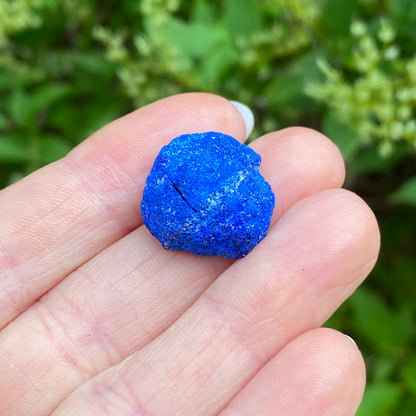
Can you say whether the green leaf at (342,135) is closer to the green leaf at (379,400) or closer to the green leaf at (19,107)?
the green leaf at (379,400)

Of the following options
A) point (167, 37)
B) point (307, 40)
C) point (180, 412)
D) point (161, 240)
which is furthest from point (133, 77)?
point (180, 412)

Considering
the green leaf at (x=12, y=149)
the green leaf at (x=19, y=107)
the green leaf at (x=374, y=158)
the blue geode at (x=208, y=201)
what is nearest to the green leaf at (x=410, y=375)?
the green leaf at (x=374, y=158)

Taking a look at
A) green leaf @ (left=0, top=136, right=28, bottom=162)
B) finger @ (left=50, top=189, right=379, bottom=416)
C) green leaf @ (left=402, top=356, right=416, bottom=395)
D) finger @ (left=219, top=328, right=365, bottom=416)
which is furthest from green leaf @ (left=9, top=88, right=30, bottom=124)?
green leaf @ (left=402, top=356, right=416, bottom=395)

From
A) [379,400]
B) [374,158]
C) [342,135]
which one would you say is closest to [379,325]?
[379,400]

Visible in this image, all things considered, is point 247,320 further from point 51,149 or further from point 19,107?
point 19,107

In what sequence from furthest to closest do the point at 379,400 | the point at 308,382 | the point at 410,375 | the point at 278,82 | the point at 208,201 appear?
the point at 278,82, the point at 410,375, the point at 379,400, the point at 208,201, the point at 308,382

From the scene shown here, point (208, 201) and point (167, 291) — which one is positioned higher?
point (208, 201)
